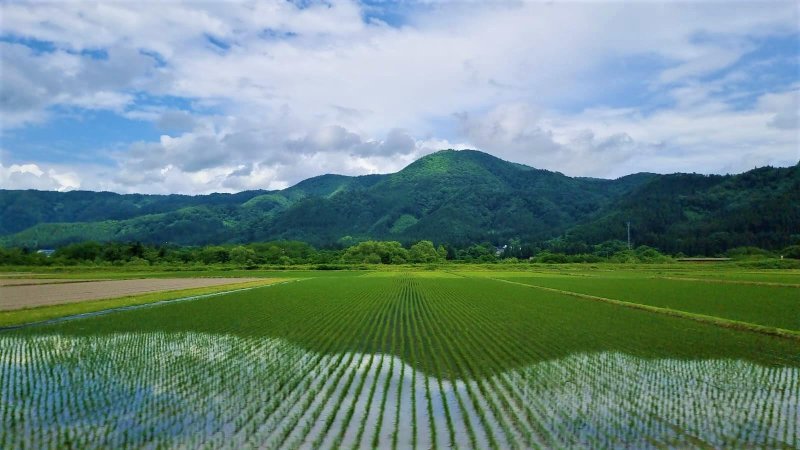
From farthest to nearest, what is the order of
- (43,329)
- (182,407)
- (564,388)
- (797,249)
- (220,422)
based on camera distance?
(797,249), (43,329), (564,388), (182,407), (220,422)

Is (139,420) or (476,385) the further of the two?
(476,385)

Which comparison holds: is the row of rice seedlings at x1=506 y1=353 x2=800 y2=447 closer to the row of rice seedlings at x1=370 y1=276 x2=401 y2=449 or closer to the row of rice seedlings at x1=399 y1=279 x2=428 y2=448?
the row of rice seedlings at x1=399 y1=279 x2=428 y2=448

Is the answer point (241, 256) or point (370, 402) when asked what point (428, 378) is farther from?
point (241, 256)

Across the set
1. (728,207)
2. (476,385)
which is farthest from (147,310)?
(728,207)

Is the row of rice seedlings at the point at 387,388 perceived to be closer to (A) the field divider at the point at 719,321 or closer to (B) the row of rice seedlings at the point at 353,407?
(B) the row of rice seedlings at the point at 353,407

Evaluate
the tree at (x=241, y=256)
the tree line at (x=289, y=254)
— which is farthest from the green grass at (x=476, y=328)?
the tree at (x=241, y=256)

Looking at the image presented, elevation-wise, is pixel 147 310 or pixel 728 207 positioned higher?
pixel 728 207

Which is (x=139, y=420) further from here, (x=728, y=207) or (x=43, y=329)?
(x=728, y=207)

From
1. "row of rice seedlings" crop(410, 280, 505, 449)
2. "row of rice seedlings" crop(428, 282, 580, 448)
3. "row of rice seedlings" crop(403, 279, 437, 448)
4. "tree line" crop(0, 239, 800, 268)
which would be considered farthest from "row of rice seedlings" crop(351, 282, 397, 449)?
"tree line" crop(0, 239, 800, 268)
